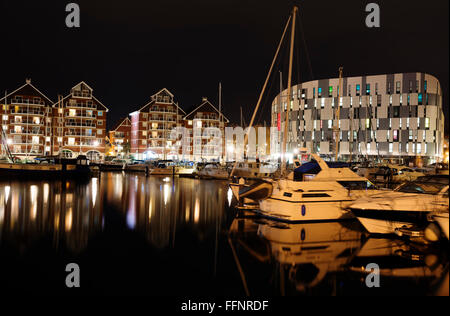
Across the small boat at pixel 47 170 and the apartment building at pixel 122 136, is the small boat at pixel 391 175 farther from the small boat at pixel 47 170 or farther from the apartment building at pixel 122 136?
the apartment building at pixel 122 136

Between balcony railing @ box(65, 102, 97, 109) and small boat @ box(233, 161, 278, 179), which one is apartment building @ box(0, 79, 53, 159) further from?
small boat @ box(233, 161, 278, 179)

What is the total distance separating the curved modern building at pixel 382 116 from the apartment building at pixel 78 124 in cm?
4385

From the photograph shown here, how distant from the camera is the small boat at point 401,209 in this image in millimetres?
14609

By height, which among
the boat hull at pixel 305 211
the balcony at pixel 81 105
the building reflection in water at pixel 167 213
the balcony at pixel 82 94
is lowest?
the building reflection in water at pixel 167 213

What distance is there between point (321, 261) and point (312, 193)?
20.1 feet

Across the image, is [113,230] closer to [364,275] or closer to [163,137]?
[364,275]

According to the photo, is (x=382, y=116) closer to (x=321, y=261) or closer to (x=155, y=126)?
(x=155, y=126)

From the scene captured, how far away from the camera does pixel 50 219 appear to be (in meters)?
18.6

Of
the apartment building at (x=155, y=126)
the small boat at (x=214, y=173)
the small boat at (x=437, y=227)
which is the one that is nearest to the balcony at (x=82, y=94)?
the apartment building at (x=155, y=126)

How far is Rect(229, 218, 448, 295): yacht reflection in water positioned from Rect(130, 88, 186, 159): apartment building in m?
82.7

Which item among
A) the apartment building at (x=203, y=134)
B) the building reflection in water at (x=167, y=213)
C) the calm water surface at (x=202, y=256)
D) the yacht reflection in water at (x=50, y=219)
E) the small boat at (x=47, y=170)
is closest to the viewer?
the calm water surface at (x=202, y=256)

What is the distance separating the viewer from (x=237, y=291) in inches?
387

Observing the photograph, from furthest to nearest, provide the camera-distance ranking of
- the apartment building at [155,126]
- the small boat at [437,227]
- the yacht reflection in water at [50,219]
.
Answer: the apartment building at [155,126]
the yacht reflection in water at [50,219]
the small boat at [437,227]
